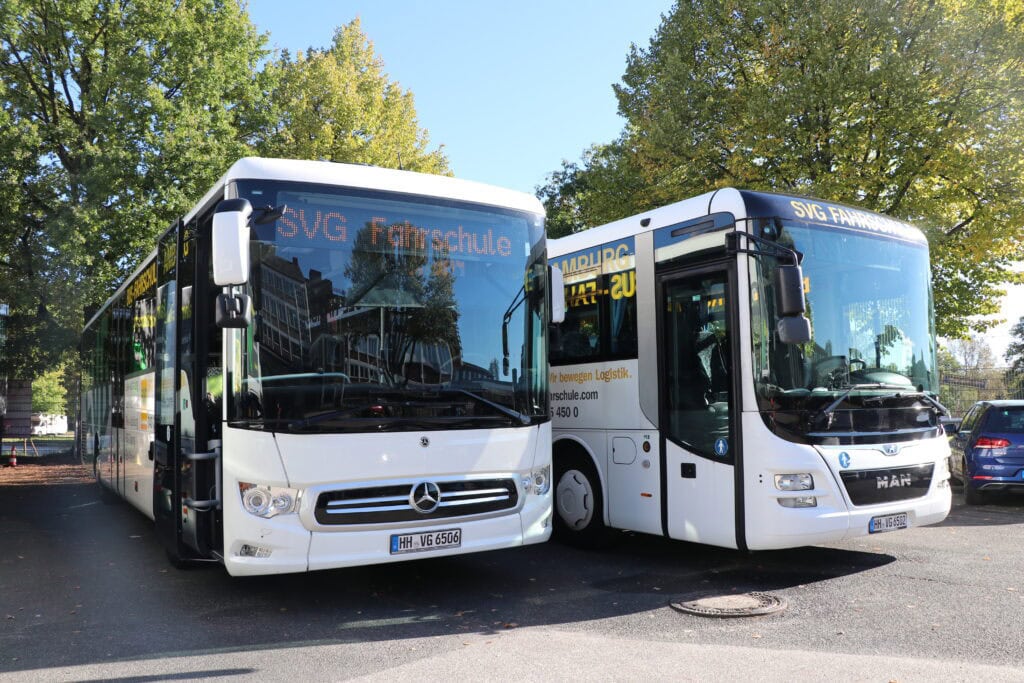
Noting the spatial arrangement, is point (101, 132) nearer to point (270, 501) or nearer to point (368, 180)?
point (368, 180)

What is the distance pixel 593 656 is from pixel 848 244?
168 inches

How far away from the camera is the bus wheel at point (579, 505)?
8711 millimetres

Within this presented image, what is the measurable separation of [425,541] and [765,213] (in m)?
3.81

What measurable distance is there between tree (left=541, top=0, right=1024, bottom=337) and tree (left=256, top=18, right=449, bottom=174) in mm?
9269

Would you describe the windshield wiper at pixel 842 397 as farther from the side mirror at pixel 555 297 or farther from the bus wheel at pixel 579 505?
the bus wheel at pixel 579 505

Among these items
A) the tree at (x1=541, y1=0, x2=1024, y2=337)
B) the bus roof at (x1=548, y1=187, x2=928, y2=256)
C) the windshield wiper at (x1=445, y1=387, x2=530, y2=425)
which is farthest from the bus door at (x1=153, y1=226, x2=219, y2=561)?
the tree at (x1=541, y1=0, x2=1024, y2=337)

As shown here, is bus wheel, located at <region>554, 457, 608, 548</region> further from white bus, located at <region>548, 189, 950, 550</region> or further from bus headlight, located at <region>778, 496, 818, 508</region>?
bus headlight, located at <region>778, 496, 818, 508</region>

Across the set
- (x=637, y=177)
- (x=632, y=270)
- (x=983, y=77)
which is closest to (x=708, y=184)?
(x=637, y=177)

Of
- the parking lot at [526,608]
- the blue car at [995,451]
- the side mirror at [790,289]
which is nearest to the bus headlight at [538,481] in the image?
the parking lot at [526,608]

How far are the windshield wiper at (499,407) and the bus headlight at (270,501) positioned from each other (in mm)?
1374

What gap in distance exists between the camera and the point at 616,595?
7.04m

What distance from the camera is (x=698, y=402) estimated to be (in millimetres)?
7461

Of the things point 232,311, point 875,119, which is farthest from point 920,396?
point 875,119

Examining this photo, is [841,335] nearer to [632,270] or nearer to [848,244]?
[848,244]
